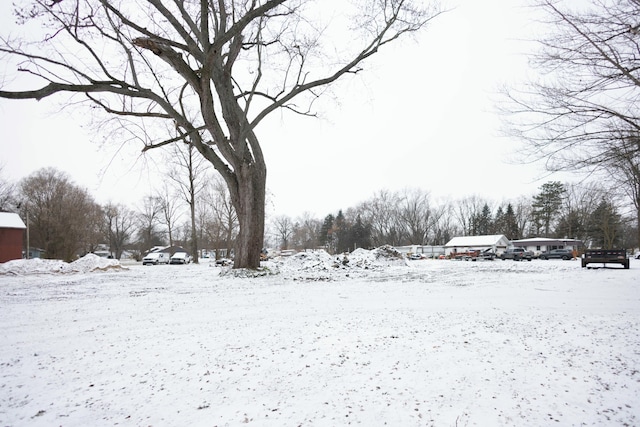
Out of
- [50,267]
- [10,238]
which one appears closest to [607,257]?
[50,267]

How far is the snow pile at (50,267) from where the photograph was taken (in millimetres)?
15410

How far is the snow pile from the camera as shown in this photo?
1541 cm

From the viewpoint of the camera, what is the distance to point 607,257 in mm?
18172

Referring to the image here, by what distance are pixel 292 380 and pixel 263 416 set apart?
60 cm

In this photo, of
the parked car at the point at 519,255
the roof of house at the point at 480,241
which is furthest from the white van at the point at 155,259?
the roof of house at the point at 480,241

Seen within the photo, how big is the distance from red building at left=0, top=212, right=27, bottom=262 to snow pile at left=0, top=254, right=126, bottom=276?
1472cm

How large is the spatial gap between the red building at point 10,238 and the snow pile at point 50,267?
48.3 feet

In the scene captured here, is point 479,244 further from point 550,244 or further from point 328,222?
point 328,222

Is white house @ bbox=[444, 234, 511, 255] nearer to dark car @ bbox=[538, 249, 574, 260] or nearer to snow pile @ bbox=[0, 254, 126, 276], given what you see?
dark car @ bbox=[538, 249, 574, 260]

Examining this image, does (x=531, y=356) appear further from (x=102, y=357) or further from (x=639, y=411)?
(x=102, y=357)

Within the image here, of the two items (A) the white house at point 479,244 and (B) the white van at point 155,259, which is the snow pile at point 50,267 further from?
(A) the white house at point 479,244

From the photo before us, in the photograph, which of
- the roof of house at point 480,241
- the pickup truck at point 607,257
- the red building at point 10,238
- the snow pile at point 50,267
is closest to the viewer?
the snow pile at point 50,267

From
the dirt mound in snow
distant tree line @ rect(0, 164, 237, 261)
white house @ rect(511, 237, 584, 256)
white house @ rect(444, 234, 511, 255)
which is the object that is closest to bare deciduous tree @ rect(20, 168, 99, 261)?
distant tree line @ rect(0, 164, 237, 261)

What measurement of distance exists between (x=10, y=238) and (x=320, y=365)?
114 ft
